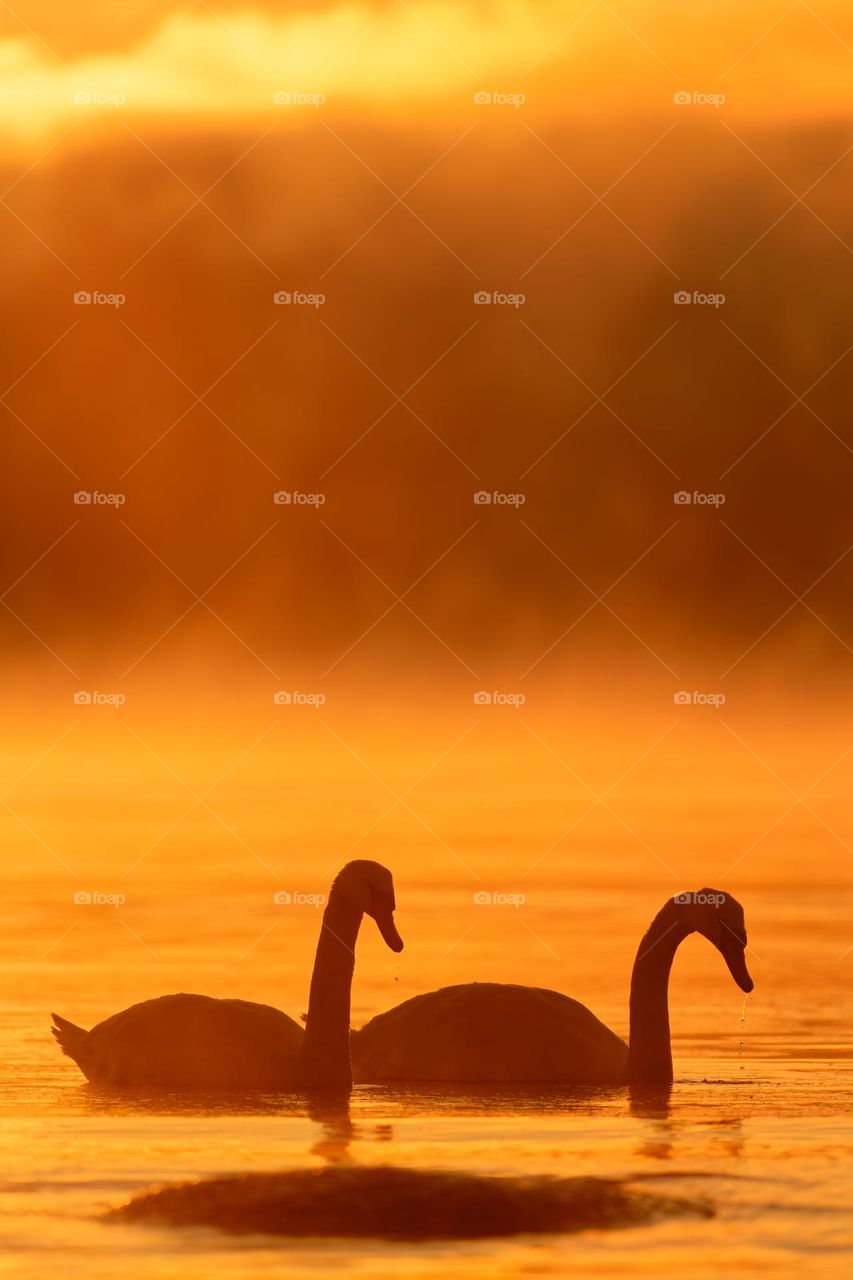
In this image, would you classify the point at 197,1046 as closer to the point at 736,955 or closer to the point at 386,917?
the point at 386,917

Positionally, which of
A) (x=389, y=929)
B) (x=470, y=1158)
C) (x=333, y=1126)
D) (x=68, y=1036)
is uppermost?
(x=389, y=929)

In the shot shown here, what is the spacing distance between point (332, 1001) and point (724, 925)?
4797 mm

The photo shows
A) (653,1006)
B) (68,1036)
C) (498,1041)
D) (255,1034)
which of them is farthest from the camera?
(68,1036)

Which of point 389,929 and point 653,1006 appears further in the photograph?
point 653,1006

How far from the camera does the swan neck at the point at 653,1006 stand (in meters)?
30.8

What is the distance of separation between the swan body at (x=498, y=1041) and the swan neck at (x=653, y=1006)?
35cm

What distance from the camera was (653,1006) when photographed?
3111 centimetres

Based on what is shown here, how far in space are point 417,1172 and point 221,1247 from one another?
2997mm

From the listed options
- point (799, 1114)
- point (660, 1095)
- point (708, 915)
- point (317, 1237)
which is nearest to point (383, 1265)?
point (317, 1237)

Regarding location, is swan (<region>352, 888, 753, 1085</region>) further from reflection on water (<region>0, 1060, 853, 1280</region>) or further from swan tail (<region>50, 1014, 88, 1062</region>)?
swan tail (<region>50, 1014, 88, 1062</region>)

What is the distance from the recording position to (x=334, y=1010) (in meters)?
30.1

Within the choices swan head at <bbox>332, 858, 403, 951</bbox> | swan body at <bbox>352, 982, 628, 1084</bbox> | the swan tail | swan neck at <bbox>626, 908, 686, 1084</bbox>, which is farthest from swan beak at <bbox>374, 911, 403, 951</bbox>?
the swan tail

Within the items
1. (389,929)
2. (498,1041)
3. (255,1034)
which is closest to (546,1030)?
(498,1041)

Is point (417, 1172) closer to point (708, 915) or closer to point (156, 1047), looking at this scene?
point (156, 1047)
